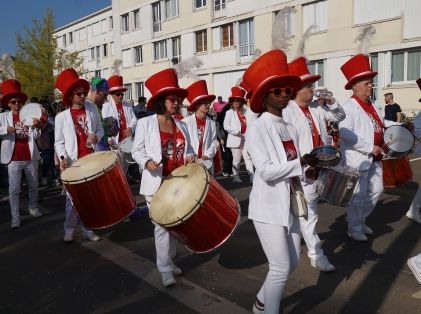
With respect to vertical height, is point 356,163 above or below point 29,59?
below

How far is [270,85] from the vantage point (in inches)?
134

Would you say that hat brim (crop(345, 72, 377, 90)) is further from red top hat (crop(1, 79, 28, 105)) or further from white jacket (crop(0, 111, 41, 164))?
red top hat (crop(1, 79, 28, 105))

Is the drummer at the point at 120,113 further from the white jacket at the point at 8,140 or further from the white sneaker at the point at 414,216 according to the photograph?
the white sneaker at the point at 414,216

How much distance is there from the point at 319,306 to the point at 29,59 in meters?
33.5

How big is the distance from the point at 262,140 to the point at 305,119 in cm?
184

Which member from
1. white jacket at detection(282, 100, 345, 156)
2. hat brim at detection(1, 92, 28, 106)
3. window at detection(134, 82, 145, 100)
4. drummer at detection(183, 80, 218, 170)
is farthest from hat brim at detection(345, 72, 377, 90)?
window at detection(134, 82, 145, 100)

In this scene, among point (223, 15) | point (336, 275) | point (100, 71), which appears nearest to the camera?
point (336, 275)

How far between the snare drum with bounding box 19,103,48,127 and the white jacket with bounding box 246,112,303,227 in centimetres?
441

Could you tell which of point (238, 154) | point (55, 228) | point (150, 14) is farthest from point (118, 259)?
point (150, 14)

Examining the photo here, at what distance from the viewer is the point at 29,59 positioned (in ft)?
109

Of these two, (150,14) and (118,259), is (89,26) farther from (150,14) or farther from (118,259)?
(118,259)

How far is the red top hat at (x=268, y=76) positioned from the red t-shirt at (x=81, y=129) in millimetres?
3227

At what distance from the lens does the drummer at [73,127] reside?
5953 millimetres

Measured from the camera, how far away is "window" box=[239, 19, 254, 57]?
90.2 feet
